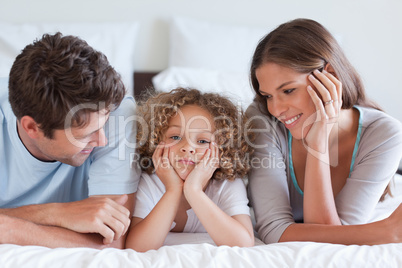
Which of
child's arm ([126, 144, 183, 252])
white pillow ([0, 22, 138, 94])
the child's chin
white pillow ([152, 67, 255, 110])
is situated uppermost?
white pillow ([0, 22, 138, 94])

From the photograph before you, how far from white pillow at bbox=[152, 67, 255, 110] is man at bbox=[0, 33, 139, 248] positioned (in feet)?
3.16

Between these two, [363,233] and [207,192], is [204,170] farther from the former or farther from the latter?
[363,233]

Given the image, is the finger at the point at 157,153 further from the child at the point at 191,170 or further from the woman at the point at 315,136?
the woman at the point at 315,136

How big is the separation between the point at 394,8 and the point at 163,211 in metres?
2.47

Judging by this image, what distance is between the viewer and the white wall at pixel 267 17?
9.15 feet

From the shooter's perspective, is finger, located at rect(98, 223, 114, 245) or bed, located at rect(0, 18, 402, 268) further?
finger, located at rect(98, 223, 114, 245)

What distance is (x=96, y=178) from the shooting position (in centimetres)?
150

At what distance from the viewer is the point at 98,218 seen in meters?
1.30

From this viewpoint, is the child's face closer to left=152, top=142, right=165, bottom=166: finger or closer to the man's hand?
left=152, top=142, right=165, bottom=166: finger

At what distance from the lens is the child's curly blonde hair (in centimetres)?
169

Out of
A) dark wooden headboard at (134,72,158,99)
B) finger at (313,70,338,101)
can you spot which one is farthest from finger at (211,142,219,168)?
dark wooden headboard at (134,72,158,99)

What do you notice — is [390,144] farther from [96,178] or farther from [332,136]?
[96,178]

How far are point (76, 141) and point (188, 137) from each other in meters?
0.43

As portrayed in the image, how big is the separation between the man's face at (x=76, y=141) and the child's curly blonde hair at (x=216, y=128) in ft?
0.90
